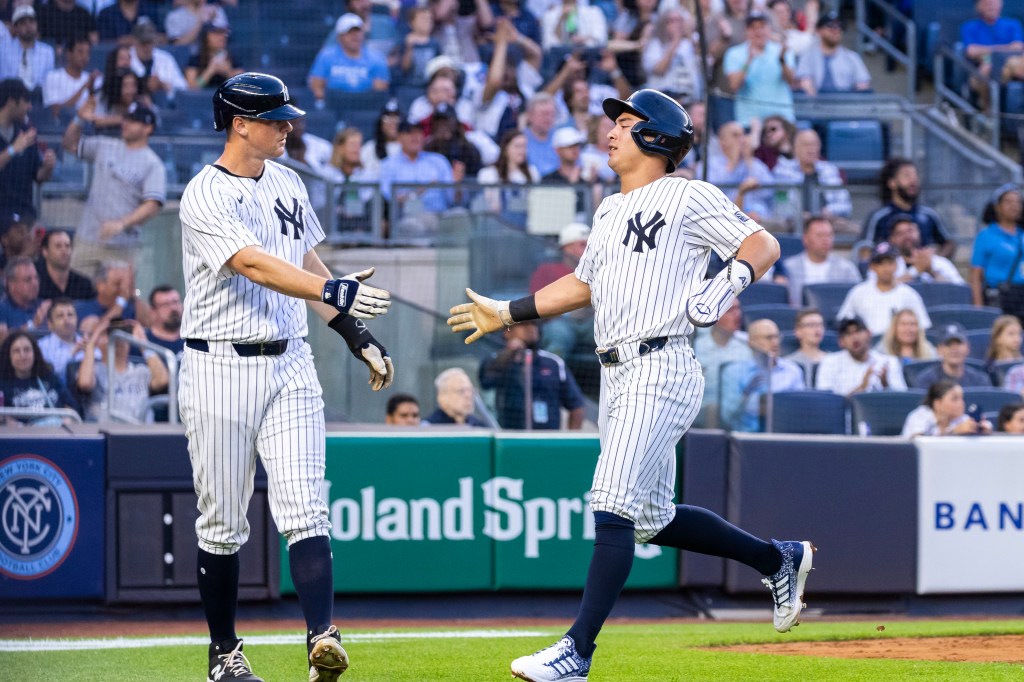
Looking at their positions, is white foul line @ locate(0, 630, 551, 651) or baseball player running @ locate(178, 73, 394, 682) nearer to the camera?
baseball player running @ locate(178, 73, 394, 682)

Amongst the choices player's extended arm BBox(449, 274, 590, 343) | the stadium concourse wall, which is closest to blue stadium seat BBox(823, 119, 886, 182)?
the stadium concourse wall

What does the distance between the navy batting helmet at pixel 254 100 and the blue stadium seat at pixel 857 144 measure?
8.25 metres

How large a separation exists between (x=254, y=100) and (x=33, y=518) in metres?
3.58

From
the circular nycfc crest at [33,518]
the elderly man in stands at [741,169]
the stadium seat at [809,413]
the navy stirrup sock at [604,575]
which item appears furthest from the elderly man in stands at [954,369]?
the circular nycfc crest at [33,518]

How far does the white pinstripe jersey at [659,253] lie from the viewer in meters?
4.35

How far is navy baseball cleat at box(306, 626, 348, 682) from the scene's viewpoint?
3.98 m

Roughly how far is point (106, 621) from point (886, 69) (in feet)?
31.7

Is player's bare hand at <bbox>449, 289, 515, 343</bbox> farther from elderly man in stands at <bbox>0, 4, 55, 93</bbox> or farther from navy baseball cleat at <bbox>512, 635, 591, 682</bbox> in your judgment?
elderly man in stands at <bbox>0, 4, 55, 93</bbox>

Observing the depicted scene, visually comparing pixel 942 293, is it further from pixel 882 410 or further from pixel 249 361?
pixel 249 361

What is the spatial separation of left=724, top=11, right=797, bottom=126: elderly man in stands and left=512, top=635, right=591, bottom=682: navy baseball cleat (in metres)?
7.95

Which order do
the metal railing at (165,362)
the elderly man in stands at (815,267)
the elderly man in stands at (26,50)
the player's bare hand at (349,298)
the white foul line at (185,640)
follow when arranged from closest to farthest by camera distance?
the player's bare hand at (349,298), the white foul line at (185,640), the metal railing at (165,362), the elderly man in stands at (26,50), the elderly man in stands at (815,267)

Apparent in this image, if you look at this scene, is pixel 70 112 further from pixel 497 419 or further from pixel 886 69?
pixel 886 69

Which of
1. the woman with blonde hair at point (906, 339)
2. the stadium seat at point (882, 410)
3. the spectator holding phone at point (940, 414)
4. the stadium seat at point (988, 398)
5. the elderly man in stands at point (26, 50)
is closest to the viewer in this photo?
the spectator holding phone at point (940, 414)

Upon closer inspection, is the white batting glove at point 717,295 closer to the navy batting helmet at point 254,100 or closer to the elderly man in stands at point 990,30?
the navy batting helmet at point 254,100
